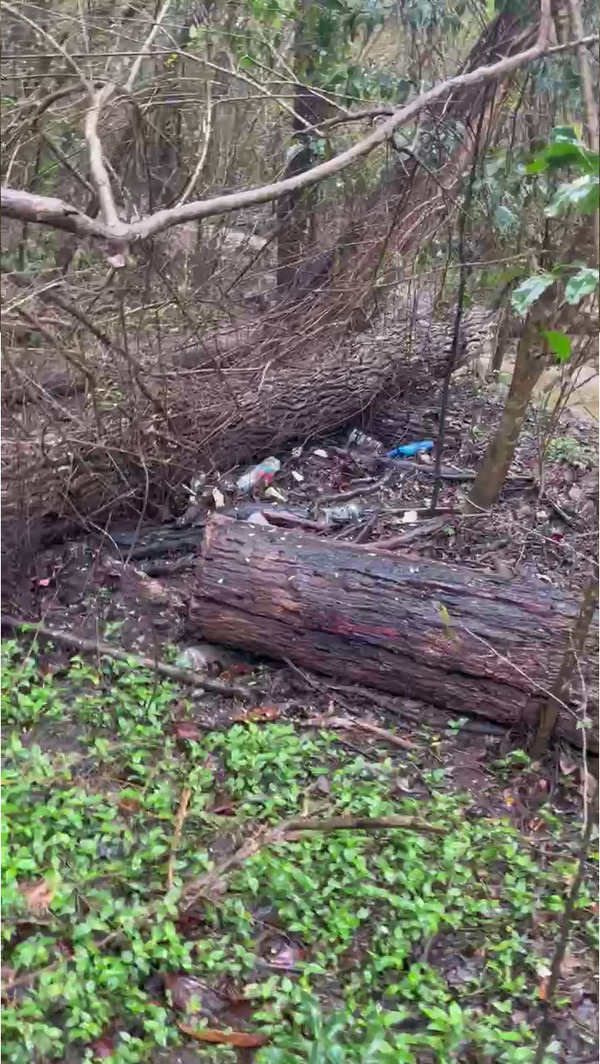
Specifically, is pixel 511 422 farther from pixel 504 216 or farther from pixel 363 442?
pixel 363 442

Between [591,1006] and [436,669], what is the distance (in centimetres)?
127

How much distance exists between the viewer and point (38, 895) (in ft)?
7.21

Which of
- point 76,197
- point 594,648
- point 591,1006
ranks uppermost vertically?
point 76,197

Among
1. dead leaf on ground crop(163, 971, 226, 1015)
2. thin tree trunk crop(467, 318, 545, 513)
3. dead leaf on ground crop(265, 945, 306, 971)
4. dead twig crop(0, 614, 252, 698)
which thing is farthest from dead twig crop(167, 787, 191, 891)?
thin tree trunk crop(467, 318, 545, 513)

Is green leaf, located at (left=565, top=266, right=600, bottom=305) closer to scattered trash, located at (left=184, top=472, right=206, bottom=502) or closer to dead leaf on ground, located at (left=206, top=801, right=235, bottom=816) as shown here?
dead leaf on ground, located at (left=206, top=801, right=235, bottom=816)

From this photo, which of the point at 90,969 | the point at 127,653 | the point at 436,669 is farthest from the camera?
the point at 127,653

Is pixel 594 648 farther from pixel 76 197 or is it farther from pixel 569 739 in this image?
pixel 76 197

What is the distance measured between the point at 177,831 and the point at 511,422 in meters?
2.65

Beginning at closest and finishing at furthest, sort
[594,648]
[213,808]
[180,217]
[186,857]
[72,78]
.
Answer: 1. [180,217]
2. [186,857]
3. [213,808]
4. [594,648]
5. [72,78]

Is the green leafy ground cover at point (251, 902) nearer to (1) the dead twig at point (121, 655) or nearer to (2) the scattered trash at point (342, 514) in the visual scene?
(1) the dead twig at point (121, 655)

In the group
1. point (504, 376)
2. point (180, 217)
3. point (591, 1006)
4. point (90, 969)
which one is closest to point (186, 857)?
point (90, 969)

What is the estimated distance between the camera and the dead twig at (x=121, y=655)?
128 inches

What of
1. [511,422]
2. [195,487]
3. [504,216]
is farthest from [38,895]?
[504,216]

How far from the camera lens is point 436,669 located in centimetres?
316
